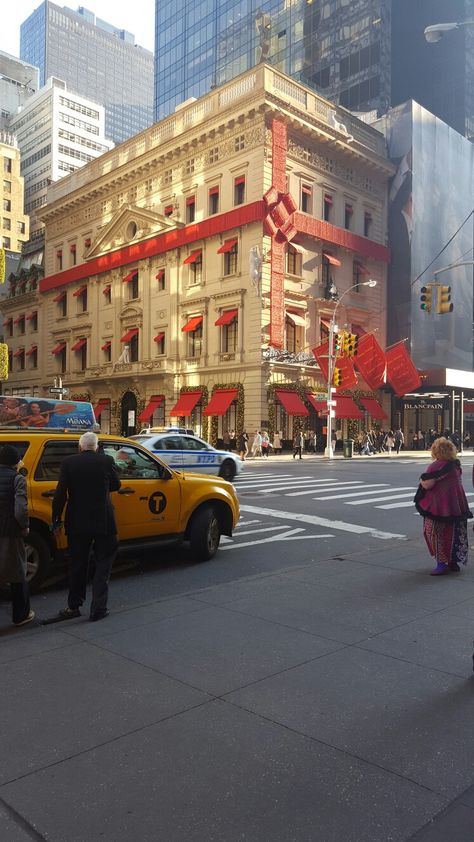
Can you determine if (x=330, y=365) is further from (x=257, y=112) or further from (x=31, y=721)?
(x=31, y=721)

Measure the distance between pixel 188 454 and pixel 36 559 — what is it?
11601mm

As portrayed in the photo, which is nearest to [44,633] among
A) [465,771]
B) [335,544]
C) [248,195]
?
[465,771]

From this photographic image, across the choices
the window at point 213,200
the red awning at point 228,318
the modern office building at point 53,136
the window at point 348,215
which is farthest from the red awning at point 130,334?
the modern office building at point 53,136

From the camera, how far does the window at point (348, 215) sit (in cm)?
4241

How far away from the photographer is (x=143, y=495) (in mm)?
7840

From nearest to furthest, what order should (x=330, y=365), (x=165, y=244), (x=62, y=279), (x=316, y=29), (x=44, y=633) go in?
1. (x=44, y=633)
2. (x=330, y=365)
3. (x=165, y=244)
4. (x=62, y=279)
5. (x=316, y=29)

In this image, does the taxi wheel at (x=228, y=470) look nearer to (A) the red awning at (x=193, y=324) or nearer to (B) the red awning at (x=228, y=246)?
(B) the red awning at (x=228, y=246)

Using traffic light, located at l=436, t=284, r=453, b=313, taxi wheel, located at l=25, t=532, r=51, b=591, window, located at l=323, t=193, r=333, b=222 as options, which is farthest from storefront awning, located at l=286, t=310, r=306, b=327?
taxi wheel, located at l=25, t=532, r=51, b=591

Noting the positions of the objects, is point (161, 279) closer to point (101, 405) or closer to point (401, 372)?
point (101, 405)

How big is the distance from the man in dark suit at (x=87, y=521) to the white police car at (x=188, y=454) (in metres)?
10.5

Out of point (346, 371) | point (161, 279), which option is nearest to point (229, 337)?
point (346, 371)

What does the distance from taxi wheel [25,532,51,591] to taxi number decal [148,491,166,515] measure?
1.47 metres

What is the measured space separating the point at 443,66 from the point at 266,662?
254ft

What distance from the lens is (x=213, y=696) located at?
4.13 meters
